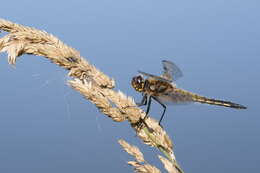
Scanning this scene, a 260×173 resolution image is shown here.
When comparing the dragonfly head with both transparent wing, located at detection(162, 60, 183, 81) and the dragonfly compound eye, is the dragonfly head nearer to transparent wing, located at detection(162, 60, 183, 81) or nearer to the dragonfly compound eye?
the dragonfly compound eye

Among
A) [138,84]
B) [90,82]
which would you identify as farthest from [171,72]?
[90,82]

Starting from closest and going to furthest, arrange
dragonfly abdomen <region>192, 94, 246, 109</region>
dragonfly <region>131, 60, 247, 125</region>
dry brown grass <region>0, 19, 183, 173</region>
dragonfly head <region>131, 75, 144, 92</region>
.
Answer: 1. dry brown grass <region>0, 19, 183, 173</region>
2. dragonfly <region>131, 60, 247, 125</region>
3. dragonfly head <region>131, 75, 144, 92</region>
4. dragonfly abdomen <region>192, 94, 246, 109</region>

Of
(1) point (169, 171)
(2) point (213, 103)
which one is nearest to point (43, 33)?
(1) point (169, 171)

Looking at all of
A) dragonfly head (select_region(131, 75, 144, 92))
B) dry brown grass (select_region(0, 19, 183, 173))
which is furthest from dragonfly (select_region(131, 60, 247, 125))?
dry brown grass (select_region(0, 19, 183, 173))

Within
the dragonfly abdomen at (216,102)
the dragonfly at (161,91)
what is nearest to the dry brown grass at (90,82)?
the dragonfly at (161,91)

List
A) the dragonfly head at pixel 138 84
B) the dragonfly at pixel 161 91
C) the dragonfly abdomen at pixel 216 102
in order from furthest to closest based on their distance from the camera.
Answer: the dragonfly abdomen at pixel 216 102 → the dragonfly head at pixel 138 84 → the dragonfly at pixel 161 91

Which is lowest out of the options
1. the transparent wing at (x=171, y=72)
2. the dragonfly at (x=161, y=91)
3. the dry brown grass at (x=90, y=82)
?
the dry brown grass at (x=90, y=82)

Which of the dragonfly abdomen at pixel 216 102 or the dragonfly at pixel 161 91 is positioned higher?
the dragonfly abdomen at pixel 216 102

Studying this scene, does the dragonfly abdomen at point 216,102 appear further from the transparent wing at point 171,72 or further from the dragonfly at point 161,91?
the transparent wing at point 171,72

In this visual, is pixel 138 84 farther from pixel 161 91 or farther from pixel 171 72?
pixel 171 72
